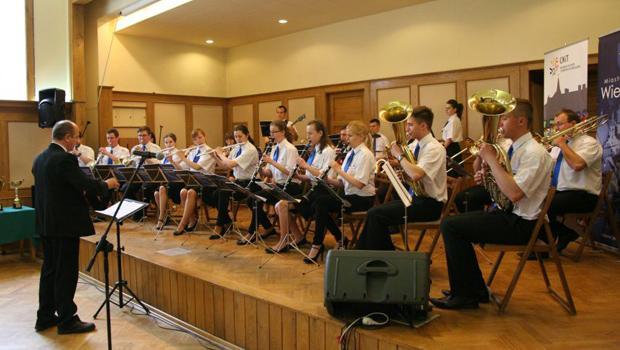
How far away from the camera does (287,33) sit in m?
10.4

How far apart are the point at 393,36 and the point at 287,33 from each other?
2.54 m

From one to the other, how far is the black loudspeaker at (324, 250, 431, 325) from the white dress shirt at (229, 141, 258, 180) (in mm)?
3168

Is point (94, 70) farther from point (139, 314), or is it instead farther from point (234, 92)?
point (139, 314)

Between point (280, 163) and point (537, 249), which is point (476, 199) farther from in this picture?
point (280, 163)

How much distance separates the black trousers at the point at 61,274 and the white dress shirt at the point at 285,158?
7.25ft

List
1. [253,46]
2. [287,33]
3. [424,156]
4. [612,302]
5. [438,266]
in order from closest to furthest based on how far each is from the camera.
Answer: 1. [612,302]
2. [424,156]
3. [438,266]
4. [287,33]
5. [253,46]

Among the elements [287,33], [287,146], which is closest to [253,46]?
[287,33]

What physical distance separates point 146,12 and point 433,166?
7.14 metres

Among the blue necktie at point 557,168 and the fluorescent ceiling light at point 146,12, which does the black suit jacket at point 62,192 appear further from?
the fluorescent ceiling light at point 146,12

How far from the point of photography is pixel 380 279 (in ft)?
9.45

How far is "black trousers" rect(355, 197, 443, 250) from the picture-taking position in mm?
3857

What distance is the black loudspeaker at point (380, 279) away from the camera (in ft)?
9.21

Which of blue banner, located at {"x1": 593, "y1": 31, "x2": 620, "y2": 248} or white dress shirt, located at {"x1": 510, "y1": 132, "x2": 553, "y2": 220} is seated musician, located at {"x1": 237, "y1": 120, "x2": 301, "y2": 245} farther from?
blue banner, located at {"x1": 593, "y1": 31, "x2": 620, "y2": 248}

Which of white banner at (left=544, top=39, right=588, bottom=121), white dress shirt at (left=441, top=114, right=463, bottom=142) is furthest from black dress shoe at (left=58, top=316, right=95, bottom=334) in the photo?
white dress shirt at (left=441, top=114, right=463, bottom=142)
